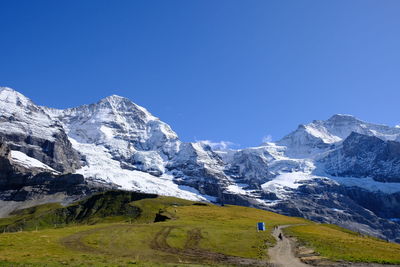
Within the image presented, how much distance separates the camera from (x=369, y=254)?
66.4m

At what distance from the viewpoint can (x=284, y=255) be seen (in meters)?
66.0

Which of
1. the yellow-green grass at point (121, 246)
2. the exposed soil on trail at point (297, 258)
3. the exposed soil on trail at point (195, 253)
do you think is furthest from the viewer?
the exposed soil on trail at point (195, 253)

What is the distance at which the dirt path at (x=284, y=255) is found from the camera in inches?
2327

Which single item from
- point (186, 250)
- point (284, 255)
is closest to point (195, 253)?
point (186, 250)

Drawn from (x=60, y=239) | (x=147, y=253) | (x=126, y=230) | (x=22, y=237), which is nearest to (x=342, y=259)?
(x=147, y=253)

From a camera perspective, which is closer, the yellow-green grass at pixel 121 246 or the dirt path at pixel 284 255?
the yellow-green grass at pixel 121 246

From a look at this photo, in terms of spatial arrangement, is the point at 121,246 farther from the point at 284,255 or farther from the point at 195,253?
the point at 284,255

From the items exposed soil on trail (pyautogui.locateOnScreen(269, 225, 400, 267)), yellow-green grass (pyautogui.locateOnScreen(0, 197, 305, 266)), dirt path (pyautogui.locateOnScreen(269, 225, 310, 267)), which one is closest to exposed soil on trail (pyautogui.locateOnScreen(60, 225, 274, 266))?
yellow-green grass (pyautogui.locateOnScreen(0, 197, 305, 266))

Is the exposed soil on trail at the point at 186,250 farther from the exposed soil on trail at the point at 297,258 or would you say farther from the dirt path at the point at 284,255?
the exposed soil on trail at the point at 297,258

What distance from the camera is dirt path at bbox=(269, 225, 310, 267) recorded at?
59109mm

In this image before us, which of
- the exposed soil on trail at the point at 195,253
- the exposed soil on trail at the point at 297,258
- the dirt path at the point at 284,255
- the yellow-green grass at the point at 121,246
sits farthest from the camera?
the dirt path at the point at 284,255

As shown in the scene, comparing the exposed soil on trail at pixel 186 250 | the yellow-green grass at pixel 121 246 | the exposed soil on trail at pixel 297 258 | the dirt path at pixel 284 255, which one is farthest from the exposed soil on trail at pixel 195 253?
the exposed soil on trail at pixel 297 258

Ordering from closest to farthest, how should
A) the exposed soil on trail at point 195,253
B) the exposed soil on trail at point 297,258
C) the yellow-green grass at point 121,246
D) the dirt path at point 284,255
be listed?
the yellow-green grass at point 121,246 < the exposed soil on trail at point 297,258 < the exposed soil on trail at point 195,253 < the dirt path at point 284,255

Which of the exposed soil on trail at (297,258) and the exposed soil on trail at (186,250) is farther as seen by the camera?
the exposed soil on trail at (186,250)
